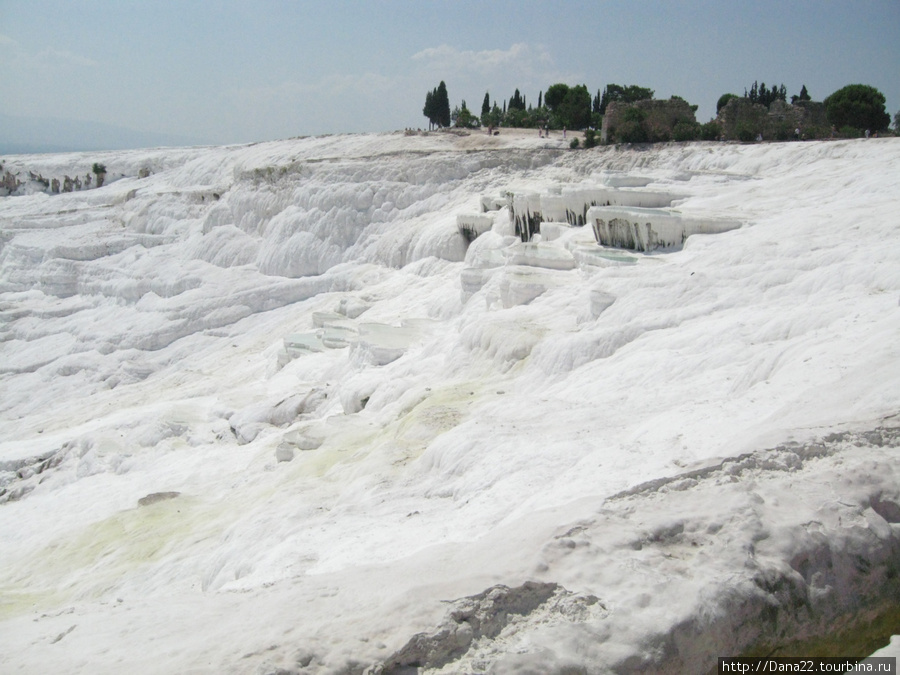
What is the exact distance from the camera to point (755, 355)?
275 inches

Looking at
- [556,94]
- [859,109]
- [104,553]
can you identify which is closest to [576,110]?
[556,94]

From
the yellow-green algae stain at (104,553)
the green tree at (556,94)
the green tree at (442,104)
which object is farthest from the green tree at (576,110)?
the yellow-green algae stain at (104,553)

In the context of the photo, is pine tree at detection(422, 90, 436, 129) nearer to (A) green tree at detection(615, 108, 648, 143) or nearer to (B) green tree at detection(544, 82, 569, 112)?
(B) green tree at detection(544, 82, 569, 112)

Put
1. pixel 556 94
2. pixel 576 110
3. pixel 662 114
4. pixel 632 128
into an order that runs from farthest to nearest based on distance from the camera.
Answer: pixel 556 94
pixel 576 110
pixel 662 114
pixel 632 128

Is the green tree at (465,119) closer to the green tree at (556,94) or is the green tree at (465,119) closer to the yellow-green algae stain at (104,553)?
the green tree at (556,94)

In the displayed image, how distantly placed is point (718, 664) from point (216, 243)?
23384 millimetres

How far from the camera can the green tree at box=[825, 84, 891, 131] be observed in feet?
71.6

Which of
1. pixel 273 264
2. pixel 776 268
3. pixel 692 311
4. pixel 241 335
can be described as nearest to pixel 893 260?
pixel 776 268

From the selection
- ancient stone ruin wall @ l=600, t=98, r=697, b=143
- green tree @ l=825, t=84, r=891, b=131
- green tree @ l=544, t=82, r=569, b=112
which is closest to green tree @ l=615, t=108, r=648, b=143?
ancient stone ruin wall @ l=600, t=98, r=697, b=143

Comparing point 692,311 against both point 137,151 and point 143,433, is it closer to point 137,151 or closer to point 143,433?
point 143,433

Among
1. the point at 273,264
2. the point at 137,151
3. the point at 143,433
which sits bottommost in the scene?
the point at 143,433

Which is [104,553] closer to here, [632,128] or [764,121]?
[632,128]

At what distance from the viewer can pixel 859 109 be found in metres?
21.8

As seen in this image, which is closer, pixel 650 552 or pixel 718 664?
pixel 718 664
